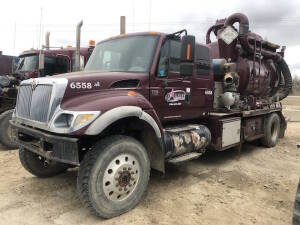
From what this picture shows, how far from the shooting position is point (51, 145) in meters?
3.52

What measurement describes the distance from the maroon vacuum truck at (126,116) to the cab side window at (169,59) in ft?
0.05

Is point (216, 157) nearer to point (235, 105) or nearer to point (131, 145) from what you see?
point (235, 105)

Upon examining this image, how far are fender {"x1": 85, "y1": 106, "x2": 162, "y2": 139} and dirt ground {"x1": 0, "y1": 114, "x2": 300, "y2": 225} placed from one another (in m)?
1.06

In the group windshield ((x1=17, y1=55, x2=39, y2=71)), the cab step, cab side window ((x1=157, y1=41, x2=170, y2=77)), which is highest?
windshield ((x1=17, y1=55, x2=39, y2=71))

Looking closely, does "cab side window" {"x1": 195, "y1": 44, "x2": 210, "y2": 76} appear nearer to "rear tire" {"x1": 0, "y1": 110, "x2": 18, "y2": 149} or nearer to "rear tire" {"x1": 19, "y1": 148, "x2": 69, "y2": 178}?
"rear tire" {"x1": 19, "y1": 148, "x2": 69, "y2": 178}

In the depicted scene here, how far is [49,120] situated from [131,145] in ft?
3.42

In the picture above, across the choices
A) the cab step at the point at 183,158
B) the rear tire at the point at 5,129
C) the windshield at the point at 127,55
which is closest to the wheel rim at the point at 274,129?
the cab step at the point at 183,158

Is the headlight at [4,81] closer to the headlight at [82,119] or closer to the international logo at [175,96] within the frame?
the international logo at [175,96]

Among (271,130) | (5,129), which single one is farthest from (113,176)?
(271,130)

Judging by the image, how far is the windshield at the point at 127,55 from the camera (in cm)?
426

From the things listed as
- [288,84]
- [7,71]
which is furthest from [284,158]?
[7,71]

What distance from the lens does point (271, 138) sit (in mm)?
7707

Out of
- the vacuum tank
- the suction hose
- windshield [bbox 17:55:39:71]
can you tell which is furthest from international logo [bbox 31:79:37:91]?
the suction hose

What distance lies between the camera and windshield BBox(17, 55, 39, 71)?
813cm
